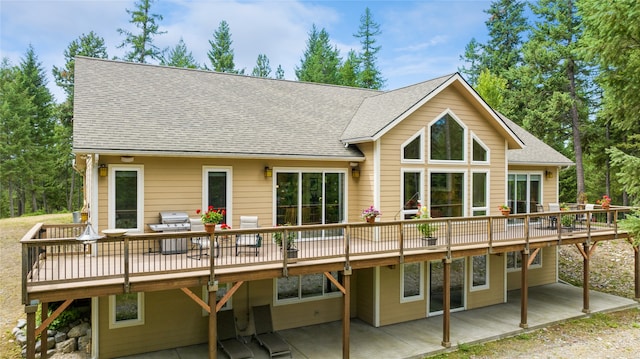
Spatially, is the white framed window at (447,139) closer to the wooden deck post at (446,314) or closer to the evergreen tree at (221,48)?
the wooden deck post at (446,314)

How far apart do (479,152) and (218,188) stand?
323 inches

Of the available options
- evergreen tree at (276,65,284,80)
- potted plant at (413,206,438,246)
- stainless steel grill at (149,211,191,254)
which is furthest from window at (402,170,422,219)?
evergreen tree at (276,65,284,80)

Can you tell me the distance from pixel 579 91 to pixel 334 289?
77.1 ft

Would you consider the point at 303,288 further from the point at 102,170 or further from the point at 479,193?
the point at 479,193

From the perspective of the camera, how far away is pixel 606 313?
43.8 ft

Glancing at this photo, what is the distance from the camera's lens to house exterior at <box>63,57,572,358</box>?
31.9 feet

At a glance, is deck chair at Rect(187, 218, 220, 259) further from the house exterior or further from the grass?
the grass

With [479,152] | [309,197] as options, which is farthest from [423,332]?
[479,152]

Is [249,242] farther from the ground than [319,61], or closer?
closer

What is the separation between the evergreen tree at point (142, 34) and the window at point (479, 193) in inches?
1053

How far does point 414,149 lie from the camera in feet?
40.5

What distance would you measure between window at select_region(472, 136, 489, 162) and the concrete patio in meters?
4.90

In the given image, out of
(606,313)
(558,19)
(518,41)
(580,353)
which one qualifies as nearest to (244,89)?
(580,353)

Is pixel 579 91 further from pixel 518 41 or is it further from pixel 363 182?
pixel 363 182
